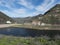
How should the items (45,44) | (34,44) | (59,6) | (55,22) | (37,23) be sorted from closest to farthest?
(34,44) < (45,44) < (55,22) < (37,23) < (59,6)

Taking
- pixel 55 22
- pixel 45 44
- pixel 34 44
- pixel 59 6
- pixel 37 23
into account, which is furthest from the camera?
pixel 59 6

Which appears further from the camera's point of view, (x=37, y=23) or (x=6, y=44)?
(x=37, y=23)

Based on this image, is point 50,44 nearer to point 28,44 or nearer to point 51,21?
point 28,44

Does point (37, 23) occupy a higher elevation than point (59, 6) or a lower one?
lower

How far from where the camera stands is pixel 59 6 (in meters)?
191

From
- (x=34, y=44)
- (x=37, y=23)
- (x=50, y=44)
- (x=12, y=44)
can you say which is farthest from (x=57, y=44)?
(x=37, y=23)

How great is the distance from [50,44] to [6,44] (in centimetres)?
563

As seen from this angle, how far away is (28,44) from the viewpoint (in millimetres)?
20703

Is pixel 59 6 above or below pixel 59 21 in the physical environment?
above

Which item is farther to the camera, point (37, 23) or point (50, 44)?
point (37, 23)

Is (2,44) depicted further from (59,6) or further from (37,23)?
(59,6)

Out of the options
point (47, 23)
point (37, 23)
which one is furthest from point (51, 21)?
point (37, 23)

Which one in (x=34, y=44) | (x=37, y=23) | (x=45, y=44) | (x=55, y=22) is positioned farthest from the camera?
(x=37, y=23)

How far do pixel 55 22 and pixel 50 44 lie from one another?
10680 cm
